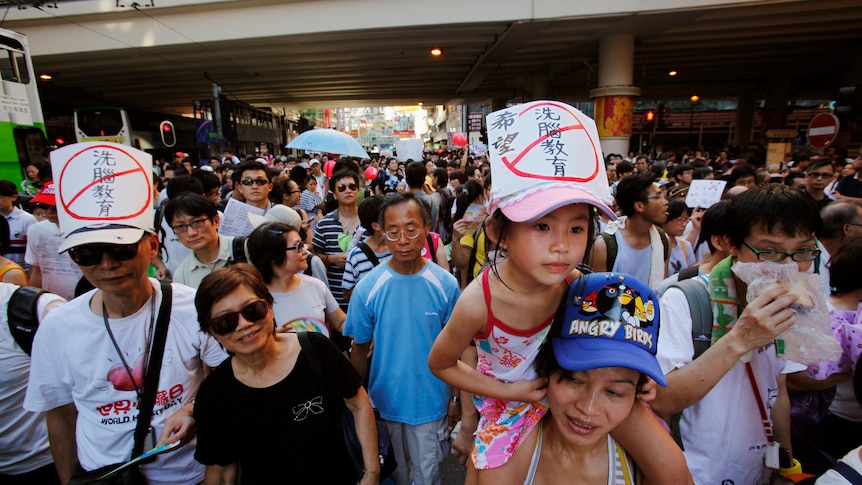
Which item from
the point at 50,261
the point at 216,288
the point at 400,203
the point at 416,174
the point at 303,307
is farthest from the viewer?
the point at 416,174

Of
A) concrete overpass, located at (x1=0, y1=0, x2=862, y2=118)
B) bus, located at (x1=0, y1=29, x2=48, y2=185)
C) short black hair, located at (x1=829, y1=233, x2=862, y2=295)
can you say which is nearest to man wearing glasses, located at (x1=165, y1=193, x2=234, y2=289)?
short black hair, located at (x1=829, y1=233, x2=862, y2=295)

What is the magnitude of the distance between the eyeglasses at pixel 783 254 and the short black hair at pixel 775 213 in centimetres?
6

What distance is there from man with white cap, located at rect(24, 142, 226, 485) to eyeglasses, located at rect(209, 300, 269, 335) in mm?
433

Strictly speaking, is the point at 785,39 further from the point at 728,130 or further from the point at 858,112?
the point at 728,130

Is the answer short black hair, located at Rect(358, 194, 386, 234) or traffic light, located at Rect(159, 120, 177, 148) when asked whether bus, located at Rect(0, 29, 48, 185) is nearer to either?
traffic light, located at Rect(159, 120, 177, 148)

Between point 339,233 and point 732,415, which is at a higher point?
point 339,233

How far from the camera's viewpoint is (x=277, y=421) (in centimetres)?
178

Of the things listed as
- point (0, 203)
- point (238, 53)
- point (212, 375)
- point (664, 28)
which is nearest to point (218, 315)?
point (212, 375)

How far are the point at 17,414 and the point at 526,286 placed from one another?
2.70 m

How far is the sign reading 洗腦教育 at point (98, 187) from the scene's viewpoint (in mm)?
1853

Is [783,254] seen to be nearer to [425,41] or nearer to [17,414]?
[17,414]

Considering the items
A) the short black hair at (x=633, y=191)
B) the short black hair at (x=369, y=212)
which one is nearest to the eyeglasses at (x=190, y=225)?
the short black hair at (x=369, y=212)

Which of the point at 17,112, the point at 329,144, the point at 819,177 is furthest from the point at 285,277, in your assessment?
the point at 17,112

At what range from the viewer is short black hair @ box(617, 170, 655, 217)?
3.09 metres
